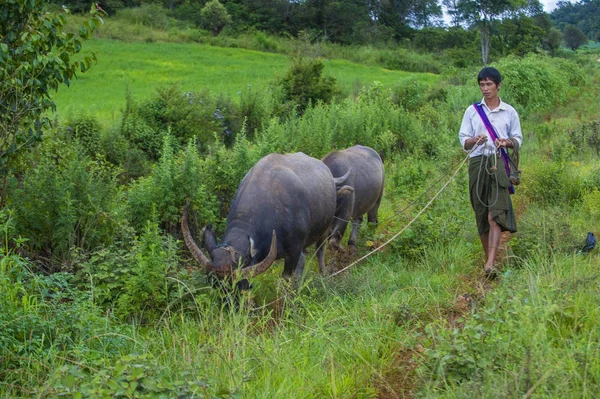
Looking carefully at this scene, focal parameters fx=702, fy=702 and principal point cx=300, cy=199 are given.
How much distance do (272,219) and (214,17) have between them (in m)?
40.4

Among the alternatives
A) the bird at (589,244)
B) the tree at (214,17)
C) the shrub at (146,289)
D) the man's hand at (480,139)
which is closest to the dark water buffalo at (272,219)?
the shrub at (146,289)

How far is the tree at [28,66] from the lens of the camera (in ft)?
20.4

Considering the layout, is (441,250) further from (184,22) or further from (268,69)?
(184,22)

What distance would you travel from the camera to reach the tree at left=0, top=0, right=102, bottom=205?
6219mm

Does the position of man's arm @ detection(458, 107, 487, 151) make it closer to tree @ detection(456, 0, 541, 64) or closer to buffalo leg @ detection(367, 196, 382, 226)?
buffalo leg @ detection(367, 196, 382, 226)

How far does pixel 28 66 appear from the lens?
6125 millimetres

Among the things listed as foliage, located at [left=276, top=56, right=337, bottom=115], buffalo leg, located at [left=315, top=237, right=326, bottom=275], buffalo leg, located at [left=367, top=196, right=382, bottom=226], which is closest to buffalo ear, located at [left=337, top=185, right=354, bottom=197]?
buffalo leg, located at [left=315, top=237, right=326, bottom=275]

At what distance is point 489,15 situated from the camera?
49531mm

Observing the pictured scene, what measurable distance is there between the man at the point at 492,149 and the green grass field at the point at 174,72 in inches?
411

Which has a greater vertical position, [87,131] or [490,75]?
[490,75]

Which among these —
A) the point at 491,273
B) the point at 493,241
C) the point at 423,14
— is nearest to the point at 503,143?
the point at 493,241

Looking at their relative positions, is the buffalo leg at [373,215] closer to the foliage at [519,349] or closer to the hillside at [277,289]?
the hillside at [277,289]

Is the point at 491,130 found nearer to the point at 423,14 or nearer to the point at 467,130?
the point at 467,130

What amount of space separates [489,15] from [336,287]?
1850 inches
